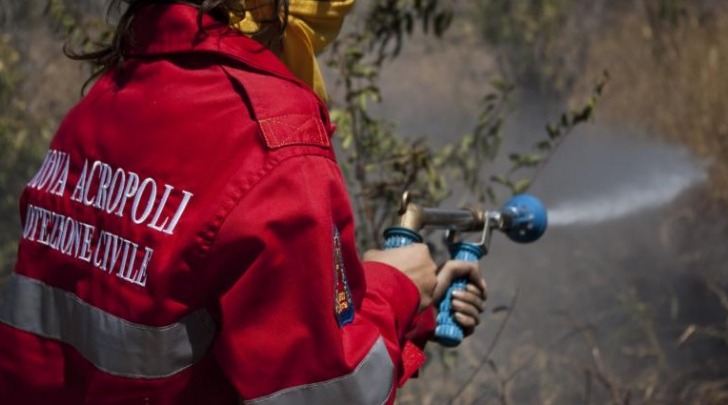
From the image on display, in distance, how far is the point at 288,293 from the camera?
4.91 feet

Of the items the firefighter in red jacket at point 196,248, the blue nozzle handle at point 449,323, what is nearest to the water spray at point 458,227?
the blue nozzle handle at point 449,323

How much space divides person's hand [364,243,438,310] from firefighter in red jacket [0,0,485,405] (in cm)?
12

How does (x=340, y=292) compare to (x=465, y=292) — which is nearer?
(x=340, y=292)

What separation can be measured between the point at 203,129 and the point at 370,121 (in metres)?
1.93

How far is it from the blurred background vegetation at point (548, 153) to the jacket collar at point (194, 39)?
1093mm

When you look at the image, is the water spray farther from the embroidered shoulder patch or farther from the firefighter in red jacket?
the embroidered shoulder patch

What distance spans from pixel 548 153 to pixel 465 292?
14.6 ft

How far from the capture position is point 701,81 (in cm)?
732

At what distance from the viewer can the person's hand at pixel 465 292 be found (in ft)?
6.70

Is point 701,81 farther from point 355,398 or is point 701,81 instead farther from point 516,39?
point 355,398

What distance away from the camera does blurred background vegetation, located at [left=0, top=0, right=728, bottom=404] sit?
3.54 meters

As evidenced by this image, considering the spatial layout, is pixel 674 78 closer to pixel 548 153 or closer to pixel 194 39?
pixel 548 153

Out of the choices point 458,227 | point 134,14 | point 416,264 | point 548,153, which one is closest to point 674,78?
point 548,153

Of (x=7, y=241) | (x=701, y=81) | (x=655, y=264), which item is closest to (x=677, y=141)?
(x=701, y=81)
